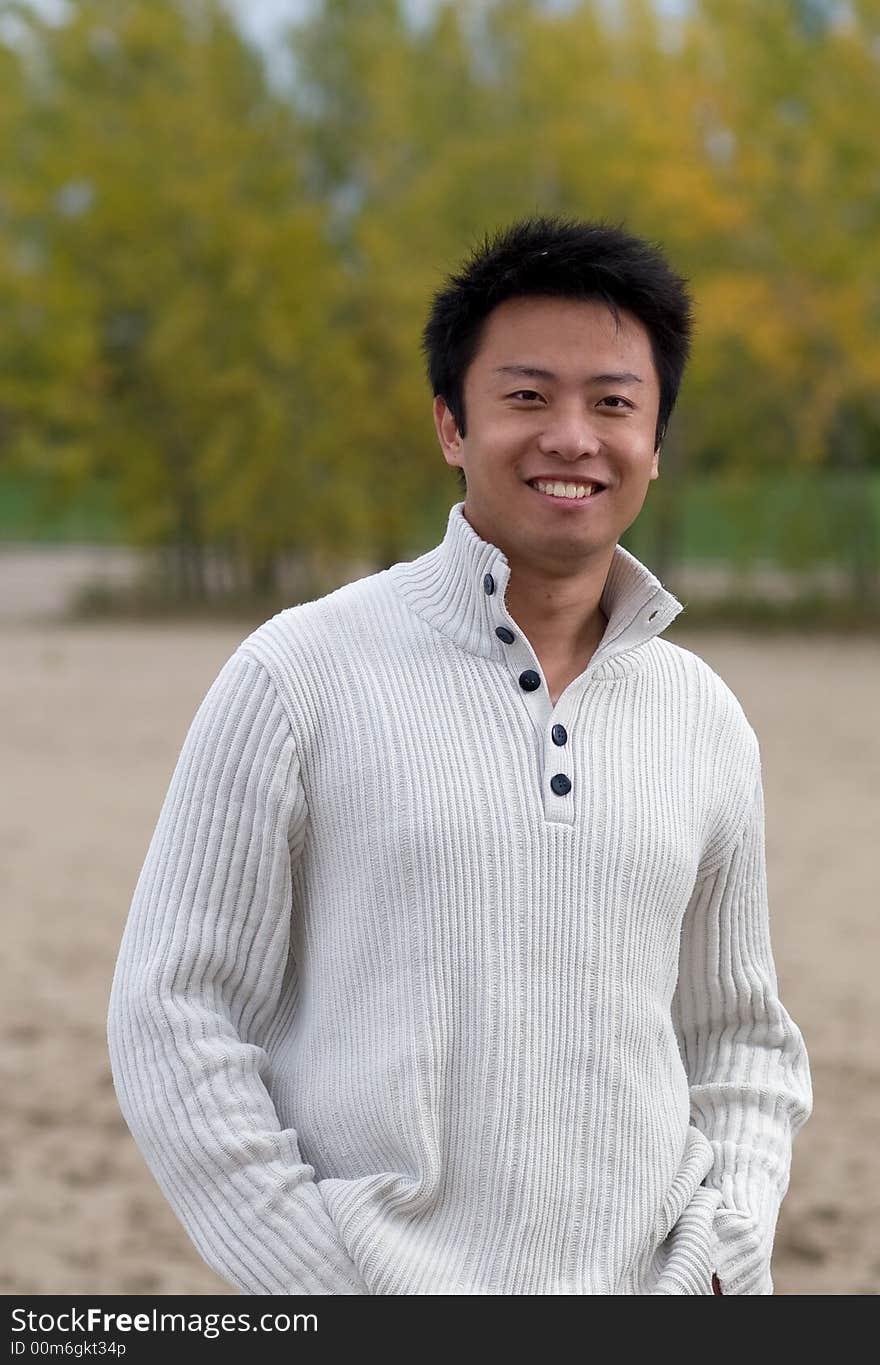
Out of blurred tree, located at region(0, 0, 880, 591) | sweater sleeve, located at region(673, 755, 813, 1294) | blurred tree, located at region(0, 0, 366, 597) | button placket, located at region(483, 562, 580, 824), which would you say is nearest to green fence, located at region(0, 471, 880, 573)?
blurred tree, located at region(0, 0, 880, 591)

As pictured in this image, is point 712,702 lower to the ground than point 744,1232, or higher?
higher

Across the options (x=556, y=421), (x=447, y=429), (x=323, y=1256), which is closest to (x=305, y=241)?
(x=447, y=429)

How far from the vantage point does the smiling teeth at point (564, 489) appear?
1.65 m

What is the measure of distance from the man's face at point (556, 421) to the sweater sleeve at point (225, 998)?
0.28 metres

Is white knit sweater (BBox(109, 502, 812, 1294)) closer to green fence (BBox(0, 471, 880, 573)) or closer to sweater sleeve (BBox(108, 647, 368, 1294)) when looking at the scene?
sweater sleeve (BBox(108, 647, 368, 1294))

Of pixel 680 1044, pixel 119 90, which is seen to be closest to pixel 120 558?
pixel 119 90

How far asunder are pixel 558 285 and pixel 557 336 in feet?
0.15

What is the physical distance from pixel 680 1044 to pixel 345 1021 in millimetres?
447

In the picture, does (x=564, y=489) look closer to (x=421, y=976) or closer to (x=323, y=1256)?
(x=421, y=976)

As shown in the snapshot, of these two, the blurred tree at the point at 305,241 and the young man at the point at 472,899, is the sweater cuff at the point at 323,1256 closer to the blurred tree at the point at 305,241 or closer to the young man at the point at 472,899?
the young man at the point at 472,899

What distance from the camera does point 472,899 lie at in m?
1.56

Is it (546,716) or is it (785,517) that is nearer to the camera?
(546,716)

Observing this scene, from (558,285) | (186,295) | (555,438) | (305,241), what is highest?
(305,241)

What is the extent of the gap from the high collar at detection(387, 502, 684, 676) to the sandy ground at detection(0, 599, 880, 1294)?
7.68 feet
